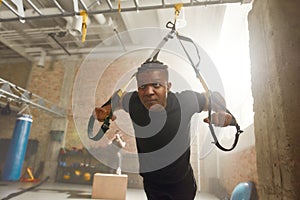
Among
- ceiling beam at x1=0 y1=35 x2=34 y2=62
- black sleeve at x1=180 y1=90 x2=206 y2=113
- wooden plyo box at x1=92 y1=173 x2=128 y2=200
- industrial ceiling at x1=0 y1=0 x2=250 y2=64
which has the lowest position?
wooden plyo box at x1=92 y1=173 x2=128 y2=200

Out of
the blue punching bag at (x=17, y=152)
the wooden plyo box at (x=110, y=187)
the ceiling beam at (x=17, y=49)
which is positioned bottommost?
the wooden plyo box at (x=110, y=187)

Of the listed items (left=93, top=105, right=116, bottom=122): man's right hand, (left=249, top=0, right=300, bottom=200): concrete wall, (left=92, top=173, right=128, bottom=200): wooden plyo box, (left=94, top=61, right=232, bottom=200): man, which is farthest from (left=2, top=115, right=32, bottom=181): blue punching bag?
(left=249, top=0, right=300, bottom=200): concrete wall

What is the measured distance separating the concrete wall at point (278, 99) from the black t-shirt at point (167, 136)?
549 mm

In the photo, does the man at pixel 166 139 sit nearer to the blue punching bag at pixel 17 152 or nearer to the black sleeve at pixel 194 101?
the black sleeve at pixel 194 101

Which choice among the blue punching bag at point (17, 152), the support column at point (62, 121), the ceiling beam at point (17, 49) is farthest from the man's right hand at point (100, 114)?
the ceiling beam at point (17, 49)

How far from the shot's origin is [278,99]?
2.68 ft

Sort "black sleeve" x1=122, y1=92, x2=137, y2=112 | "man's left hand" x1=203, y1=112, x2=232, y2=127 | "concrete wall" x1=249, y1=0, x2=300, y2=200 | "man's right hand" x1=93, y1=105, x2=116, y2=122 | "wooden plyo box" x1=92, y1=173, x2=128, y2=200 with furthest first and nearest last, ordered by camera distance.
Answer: "wooden plyo box" x1=92, y1=173, x2=128, y2=200, "black sleeve" x1=122, y1=92, x2=137, y2=112, "man's right hand" x1=93, y1=105, x2=116, y2=122, "man's left hand" x1=203, y1=112, x2=232, y2=127, "concrete wall" x1=249, y1=0, x2=300, y2=200

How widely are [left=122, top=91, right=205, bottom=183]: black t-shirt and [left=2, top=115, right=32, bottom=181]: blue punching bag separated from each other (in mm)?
4823

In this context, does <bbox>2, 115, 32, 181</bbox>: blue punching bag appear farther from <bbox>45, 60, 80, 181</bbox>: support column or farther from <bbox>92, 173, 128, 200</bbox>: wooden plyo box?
<bbox>92, 173, 128, 200</bbox>: wooden plyo box

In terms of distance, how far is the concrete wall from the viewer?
77 centimetres

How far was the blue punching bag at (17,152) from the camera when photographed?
4.92 meters

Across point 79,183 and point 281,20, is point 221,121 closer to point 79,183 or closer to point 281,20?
point 281,20

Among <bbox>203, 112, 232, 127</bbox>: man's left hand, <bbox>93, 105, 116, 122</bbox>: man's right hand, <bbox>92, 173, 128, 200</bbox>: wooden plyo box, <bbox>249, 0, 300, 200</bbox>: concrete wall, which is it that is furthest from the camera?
<bbox>92, 173, 128, 200</bbox>: wooden plyo box

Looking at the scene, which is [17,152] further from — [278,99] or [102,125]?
[278,99]
